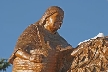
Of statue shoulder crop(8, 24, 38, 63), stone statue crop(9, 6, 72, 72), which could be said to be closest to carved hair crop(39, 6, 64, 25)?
stone statue crop(9, 6, 72, 72)

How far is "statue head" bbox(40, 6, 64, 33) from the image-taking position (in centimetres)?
666

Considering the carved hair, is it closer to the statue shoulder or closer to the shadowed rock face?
the statue shoulder

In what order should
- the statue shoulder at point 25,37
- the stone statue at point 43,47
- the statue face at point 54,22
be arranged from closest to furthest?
the stone statue at point 43,47, the statue shoulder at point 25,37, the statue face at point 54,22

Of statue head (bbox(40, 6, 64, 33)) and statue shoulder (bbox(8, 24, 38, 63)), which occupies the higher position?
statue head (bbox(40, 6, 64, 33))

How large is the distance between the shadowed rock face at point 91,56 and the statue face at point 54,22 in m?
0.51

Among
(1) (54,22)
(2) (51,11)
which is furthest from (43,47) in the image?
(2) (51,11)

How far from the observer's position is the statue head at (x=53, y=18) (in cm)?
666

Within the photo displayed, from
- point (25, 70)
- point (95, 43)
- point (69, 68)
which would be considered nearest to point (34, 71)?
point (25, 70)

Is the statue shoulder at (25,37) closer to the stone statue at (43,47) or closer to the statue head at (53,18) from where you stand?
the stone statue at (43,47)

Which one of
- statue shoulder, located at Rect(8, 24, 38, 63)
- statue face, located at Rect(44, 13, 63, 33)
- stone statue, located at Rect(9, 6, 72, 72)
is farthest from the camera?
statue face, located at Rect(44, 13, 63, 33)

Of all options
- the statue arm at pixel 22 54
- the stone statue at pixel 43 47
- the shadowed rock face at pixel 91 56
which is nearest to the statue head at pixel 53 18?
the stone statue at pixel 43 47

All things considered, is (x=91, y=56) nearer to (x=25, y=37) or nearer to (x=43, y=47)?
(x=43, y=47)

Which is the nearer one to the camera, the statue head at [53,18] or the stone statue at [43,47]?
the stone statue at [43,47]

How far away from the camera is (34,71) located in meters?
6.14
